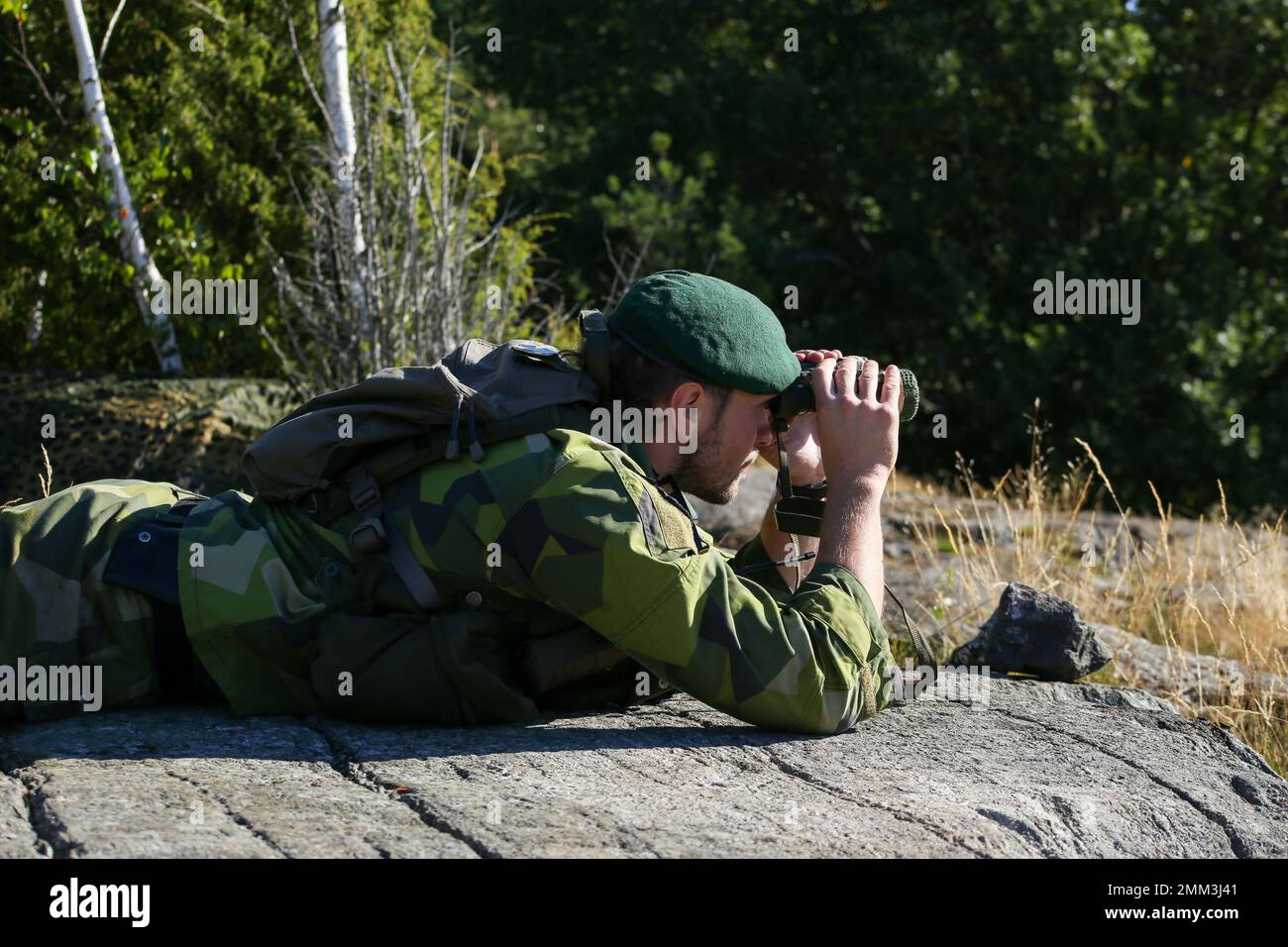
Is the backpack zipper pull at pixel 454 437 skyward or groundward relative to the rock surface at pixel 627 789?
skyward

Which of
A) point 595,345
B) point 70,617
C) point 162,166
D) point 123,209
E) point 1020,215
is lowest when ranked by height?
point 70,617

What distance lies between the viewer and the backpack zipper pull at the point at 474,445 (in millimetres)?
2867

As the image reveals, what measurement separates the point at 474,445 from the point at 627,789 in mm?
755

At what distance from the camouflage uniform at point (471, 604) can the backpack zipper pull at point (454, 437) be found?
3 centimetres

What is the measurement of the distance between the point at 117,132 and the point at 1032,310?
29.8 ft

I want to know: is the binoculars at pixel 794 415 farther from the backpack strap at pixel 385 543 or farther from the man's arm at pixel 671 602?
the backpack strap at pixel 385 543

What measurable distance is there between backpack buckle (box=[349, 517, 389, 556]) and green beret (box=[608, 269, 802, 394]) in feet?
2.21

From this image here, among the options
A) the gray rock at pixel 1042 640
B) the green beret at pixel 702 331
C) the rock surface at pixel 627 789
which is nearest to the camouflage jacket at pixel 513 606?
the rock surface at pixel 627 789

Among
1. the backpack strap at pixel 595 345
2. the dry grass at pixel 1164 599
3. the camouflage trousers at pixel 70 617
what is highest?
the backpack strap at pixel 595 345

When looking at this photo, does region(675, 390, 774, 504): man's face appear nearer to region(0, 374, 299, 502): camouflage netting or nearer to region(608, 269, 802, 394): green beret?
region(608, 269, 802, 394): green beret

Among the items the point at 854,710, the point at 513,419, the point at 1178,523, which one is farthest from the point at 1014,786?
the point at 1178,523

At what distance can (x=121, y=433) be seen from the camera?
733cm

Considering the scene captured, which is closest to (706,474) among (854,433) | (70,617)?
(854,433)

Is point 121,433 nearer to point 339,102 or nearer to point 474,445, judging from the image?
point 339,102
